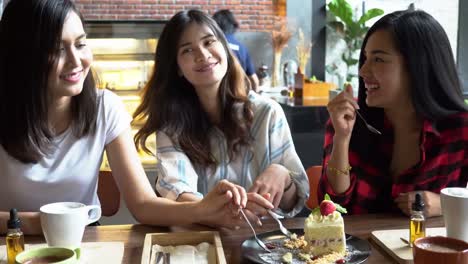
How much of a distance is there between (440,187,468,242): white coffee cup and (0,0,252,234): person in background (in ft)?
1.58

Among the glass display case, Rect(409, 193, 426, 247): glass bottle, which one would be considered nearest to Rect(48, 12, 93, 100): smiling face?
Rect(409, 193, 426, 247): glass bottle

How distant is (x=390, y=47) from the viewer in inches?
64.5

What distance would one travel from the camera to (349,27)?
578 cm

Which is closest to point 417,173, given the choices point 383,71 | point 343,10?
point 383,71

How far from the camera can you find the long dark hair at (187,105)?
1.86 metres

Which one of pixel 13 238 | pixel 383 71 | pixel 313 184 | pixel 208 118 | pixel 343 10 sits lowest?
pixel 313 184

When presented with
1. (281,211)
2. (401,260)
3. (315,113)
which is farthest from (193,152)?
(315,113)

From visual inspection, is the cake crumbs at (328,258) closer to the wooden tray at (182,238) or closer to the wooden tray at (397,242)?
the wooden tray at (397,242)

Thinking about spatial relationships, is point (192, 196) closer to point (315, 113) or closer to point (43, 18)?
point (43, 18)

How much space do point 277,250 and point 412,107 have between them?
2.47 feet

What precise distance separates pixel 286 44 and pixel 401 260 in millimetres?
4990

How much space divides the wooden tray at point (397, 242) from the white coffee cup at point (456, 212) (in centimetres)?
11

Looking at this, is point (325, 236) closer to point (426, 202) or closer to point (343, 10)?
point (426, 202)

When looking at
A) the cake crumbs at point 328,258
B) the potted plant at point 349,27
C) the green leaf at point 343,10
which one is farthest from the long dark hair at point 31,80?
the green leaf at point 343,10
